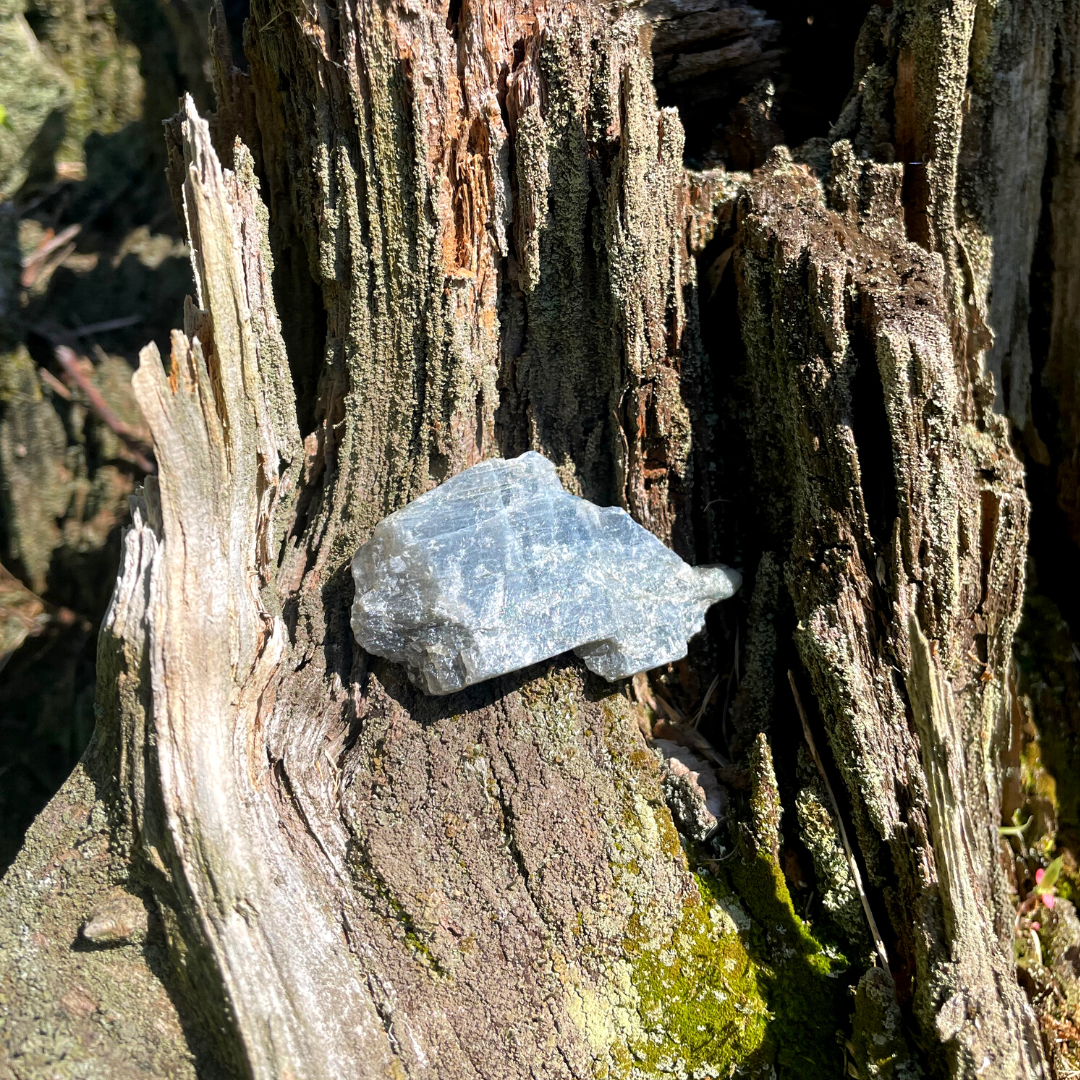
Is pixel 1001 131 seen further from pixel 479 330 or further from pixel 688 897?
pixel 688 897

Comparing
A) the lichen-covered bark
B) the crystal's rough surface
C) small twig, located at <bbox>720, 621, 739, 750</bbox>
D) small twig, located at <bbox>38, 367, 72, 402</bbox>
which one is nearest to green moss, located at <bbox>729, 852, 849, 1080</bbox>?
the lichen-covered bark

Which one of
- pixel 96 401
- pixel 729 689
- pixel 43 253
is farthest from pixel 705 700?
pixel 43 253

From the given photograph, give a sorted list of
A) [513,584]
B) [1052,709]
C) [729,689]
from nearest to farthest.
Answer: [513,584]
[729,689]
[1052,709]

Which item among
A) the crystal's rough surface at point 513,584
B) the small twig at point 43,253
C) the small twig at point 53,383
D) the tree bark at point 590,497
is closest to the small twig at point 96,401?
the small twig at point 53,383

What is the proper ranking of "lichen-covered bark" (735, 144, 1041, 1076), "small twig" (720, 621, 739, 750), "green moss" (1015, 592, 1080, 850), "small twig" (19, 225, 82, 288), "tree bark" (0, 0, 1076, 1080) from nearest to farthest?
"tree bark" (0, 0, 1076, 1080), "lichen-covered bark" (735, 144, 1041, 1076), "small twig" (720, 621, 739, 750), "green moss" (1015, 592, 1080, 850), "small twig" (19, 225, 82, 288)

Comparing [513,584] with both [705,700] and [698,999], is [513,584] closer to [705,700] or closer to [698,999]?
[705,700]

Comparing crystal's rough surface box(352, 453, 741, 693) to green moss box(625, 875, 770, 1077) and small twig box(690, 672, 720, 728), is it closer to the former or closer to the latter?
small twig box(690, 672, 720, 728)

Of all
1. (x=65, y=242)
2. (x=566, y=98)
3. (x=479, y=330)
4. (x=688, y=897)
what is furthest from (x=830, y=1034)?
(x=65, y=242)
